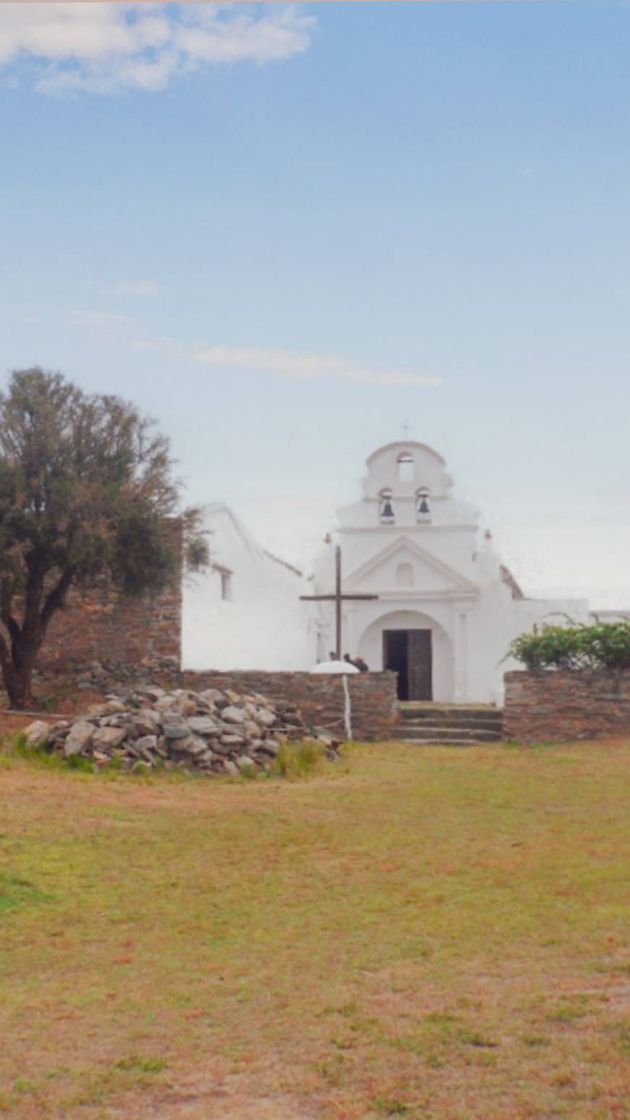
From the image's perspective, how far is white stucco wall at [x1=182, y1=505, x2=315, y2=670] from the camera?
835 inches

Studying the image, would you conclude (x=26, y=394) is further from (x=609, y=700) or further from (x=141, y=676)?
(x=609, y=700)

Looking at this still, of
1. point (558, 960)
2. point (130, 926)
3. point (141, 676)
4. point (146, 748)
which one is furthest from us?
point (141, 676)

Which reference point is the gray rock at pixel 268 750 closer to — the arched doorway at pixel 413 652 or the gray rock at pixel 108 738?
the gray rock at pixel 108 738

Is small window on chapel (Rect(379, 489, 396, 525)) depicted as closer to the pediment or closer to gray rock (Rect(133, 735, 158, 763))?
the pediment

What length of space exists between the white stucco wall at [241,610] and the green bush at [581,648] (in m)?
5.76

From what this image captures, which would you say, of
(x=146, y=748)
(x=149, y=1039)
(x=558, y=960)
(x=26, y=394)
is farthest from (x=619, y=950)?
(x=26, y=394)

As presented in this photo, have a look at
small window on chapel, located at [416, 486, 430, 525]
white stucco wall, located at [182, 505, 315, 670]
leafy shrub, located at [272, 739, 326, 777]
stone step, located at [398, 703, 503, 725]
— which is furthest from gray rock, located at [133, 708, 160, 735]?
small window on chapel, located at [416, 486, 430, 525]

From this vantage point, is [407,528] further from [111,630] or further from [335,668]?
[111,630]

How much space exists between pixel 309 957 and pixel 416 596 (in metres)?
20.3

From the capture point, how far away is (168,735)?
574 inches

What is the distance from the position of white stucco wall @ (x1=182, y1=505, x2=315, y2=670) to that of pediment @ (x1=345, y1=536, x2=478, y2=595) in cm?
157

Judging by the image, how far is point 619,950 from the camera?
21.3 feet

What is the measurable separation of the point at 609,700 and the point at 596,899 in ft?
37.4

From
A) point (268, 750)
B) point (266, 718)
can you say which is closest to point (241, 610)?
point (266, 718)
